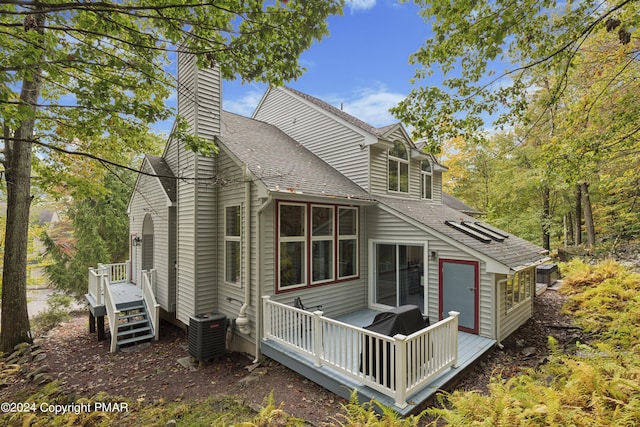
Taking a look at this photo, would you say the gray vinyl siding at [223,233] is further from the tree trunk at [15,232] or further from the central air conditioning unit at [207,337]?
the tree trunk at [15,232]

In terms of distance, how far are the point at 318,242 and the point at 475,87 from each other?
4.70 m

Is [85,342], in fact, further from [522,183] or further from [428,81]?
[522,183]

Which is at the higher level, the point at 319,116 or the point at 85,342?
the point at 319,116

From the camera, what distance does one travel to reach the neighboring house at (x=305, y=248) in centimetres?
621

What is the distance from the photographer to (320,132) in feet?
33.4

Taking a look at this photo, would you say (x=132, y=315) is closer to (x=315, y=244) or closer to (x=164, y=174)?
(x=164, y=174)

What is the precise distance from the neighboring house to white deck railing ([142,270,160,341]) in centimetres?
35

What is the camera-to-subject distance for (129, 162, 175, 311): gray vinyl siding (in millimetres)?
8383

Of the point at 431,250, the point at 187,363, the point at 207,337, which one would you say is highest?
the point at 431,250

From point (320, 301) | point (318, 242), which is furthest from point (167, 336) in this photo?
point (318, 242)

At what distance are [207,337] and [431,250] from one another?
18.4 ft

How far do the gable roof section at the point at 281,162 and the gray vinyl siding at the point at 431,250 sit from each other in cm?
86

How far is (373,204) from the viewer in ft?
27.2

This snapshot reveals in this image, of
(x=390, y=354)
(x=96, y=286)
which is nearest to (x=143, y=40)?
(x=390, y=354)
